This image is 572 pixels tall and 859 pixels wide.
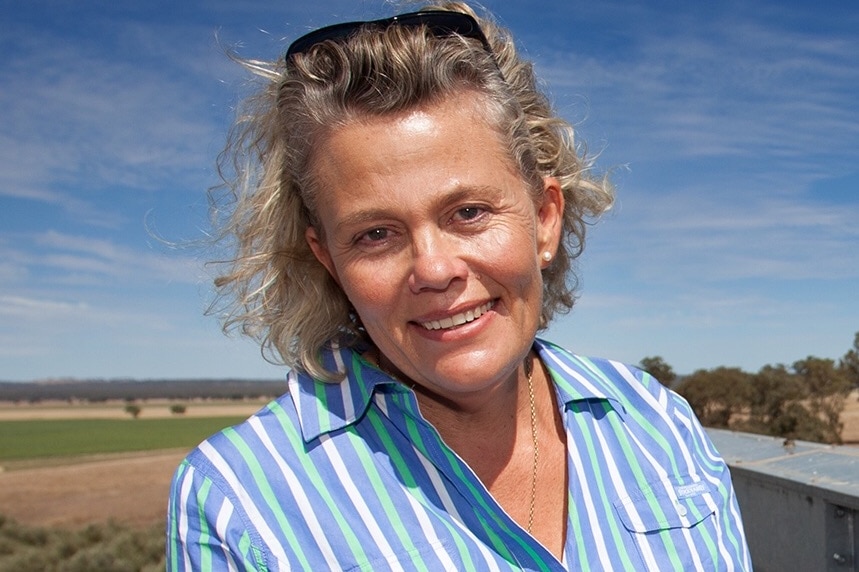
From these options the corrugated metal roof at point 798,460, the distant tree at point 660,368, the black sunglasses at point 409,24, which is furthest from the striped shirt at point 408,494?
the distant tree at point 660,368

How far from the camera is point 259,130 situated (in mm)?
2180

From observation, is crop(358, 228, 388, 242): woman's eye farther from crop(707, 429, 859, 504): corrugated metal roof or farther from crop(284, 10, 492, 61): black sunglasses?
crop(707, 429, 859, 504): corrugated metal roof

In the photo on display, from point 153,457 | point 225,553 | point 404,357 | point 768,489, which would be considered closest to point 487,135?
point 404,357

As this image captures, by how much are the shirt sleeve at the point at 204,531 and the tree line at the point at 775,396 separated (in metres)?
26.9

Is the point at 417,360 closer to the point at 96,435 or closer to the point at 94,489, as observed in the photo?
the point at 94,489

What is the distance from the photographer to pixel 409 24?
1.87 meters

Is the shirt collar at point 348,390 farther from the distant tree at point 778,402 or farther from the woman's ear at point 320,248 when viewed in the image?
the distant tree at point 778,402

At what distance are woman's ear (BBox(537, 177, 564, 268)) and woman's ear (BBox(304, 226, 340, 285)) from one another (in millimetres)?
526

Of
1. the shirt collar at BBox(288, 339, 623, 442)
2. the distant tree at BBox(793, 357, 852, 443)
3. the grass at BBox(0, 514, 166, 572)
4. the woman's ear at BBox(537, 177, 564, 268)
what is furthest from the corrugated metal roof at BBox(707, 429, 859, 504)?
the distant tree at BBox(793, 357, 852, 443)

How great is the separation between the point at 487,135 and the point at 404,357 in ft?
1.75

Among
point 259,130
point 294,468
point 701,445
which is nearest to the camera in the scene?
point 294,468

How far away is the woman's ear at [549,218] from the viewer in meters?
2.18

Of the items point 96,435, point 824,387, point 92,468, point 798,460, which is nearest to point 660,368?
point 798,460

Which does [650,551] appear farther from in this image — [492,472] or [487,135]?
[487,135]
